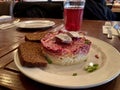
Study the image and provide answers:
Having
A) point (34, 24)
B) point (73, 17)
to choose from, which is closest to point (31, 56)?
point (73, 17)

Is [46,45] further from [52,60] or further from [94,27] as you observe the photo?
[94,27]

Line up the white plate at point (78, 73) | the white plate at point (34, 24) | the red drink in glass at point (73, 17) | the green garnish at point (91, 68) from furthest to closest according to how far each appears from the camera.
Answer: the white plate at point (34, 24), the red drink in glass at point (73, 17), the green garnish at point (91, 68), the white plate at point (78, 73)

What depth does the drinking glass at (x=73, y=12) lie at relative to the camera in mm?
986

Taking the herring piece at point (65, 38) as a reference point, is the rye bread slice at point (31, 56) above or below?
below

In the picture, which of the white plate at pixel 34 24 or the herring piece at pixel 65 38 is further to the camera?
the white plate at pixel 34 24

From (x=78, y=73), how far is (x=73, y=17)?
51cm

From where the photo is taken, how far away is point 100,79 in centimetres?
46

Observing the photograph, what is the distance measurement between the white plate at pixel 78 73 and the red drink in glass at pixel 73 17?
0.39m

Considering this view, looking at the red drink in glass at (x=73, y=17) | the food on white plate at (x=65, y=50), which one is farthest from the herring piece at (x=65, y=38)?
the red drink in glass at (x=73, y=17)

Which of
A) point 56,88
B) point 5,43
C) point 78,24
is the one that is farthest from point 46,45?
point 78,24

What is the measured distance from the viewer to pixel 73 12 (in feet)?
3.23

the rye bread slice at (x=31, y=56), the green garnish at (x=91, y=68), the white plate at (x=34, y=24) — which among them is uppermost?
the rye bread slice at (x=31, y=56)

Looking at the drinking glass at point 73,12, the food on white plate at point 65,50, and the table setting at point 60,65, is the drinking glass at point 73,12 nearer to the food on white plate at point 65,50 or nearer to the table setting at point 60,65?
the table setting at point 60,65

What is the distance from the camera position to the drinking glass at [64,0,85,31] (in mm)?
986
